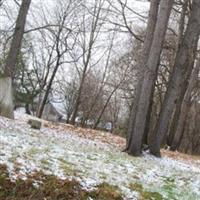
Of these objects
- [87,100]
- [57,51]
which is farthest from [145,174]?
[87,100]

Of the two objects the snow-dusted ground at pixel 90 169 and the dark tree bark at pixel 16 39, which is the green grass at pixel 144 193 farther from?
the dark tree bark at pixel 16 39

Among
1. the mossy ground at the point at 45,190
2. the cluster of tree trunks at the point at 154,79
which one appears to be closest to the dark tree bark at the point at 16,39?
the cluster of tree trunks at the point at 154,79

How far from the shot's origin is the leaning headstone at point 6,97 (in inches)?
609

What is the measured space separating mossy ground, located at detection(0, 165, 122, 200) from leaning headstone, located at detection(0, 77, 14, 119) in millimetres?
8350

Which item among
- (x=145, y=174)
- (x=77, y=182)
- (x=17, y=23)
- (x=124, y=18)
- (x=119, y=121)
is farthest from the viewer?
(x=119, y=121)

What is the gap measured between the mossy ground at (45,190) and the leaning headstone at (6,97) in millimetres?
8350

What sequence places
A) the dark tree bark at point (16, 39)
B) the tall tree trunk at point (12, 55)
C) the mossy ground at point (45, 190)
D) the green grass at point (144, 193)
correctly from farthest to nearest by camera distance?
1. the dark tree bark at point (16, 39)
2. the tall tree trunk at point (12, 55)
3. the green grass at point (144, 193)
4. the mossy ground at point (45, 190)

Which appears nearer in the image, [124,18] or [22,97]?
[124,18]

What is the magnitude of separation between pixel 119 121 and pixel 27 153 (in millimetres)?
51548

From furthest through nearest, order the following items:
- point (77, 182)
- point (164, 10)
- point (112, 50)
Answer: point (112, 50), point (164, 10), point (77, 182)

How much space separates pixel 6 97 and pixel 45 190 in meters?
8.81

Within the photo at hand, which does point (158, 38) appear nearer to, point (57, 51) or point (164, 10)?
point (164, 10)

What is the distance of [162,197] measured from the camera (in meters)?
8.27

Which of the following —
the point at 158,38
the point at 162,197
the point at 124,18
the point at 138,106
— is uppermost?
the point at 124,18
